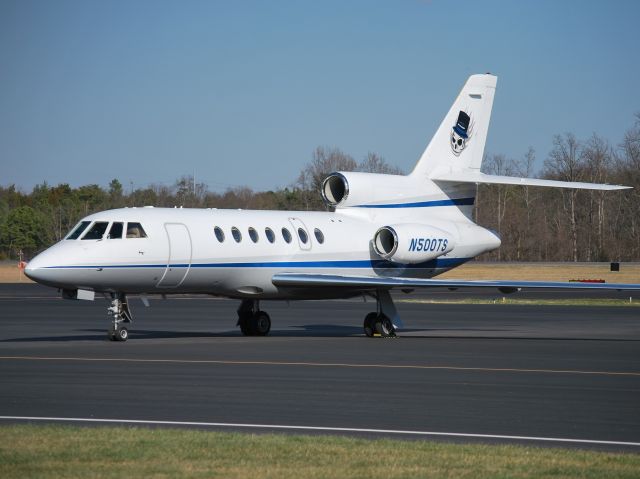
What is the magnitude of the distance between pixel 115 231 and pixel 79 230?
2.34 ft

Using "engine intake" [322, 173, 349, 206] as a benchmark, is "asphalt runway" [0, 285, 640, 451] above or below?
below

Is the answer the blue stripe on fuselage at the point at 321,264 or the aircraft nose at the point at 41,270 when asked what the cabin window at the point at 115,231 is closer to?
the blue stripe on fuselage at the point at 321,264

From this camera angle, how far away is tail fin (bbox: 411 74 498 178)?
29.4 m

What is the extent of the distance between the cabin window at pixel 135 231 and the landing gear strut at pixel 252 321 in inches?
147

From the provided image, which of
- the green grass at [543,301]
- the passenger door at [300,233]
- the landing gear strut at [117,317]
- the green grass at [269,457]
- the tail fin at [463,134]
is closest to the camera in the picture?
the green grass at [269,457]

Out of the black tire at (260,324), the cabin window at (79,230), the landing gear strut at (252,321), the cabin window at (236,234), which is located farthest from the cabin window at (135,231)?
the black tire at (260,324)

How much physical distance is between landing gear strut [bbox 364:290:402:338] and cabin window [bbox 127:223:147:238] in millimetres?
5579

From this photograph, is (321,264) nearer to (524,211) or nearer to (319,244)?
(319,244)

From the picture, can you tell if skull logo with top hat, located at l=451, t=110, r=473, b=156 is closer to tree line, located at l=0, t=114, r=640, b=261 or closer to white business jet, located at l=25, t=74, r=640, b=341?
white business jet, located at l=25, t=74, r=640, b=341

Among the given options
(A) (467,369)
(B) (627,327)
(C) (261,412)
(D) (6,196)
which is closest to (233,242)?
(A) (467,369)

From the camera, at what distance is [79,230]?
76.8 ft

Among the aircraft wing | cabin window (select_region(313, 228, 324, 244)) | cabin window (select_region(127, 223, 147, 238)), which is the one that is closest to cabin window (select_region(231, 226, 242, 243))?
the aircraft wing

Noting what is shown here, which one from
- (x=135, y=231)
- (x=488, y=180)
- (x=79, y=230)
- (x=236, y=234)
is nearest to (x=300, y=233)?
(x=236, y=234)

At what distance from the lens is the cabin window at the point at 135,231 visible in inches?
933
